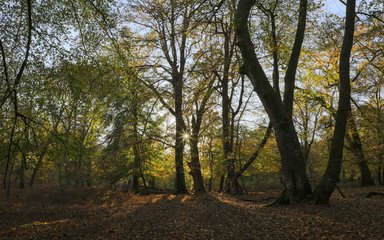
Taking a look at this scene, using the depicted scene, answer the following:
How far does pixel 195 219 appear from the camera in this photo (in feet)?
27.3

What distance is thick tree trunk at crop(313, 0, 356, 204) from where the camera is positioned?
8.84 m

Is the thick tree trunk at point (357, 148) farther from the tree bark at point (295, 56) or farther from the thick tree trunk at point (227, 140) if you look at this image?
the tree bark at point (295, 56)

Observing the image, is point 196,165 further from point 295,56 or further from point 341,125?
point 341,125

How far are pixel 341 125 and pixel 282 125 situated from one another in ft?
5.48

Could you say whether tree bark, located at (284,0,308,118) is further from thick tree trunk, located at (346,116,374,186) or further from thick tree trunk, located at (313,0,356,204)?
thick tree trunk, located at (346,116,374,186)

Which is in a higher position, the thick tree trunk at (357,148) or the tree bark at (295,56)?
the tree bark at (295,56)

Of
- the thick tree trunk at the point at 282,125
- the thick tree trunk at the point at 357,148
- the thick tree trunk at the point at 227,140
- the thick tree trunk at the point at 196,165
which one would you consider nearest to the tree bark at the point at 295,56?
the thick tree trunk at the point at 282,125

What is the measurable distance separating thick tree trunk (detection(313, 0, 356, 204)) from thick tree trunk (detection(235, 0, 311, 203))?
20.9 inches

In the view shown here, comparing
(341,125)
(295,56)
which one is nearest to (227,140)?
(295,56)

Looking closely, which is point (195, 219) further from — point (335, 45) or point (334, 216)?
point (335, 45)

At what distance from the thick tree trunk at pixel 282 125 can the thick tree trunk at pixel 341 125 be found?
532 mm

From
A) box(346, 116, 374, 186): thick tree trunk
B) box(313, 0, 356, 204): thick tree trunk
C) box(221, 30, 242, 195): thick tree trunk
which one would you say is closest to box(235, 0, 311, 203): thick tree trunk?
box(313, 0, 356, 204): thick tree trunk

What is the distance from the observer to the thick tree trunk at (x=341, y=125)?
884 centimetres

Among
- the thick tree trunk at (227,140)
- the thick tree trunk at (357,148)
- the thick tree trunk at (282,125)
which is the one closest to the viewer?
the thick tree trunk at (282,125)
